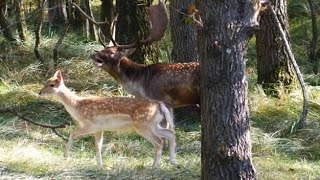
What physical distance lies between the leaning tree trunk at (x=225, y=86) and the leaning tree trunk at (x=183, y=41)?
408 cm

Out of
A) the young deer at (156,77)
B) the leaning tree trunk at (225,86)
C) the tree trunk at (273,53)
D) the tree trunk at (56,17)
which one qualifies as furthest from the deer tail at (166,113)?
the tree trunk at (56,17)

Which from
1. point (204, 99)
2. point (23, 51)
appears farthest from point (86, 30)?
point (204, 99)

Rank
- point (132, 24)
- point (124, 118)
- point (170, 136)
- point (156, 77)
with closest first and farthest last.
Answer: point (124, 118) → point (170, 136) → point (156, 77) → point (132, 24)

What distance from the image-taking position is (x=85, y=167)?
23.9ft

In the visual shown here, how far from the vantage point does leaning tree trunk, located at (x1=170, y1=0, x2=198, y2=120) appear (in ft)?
33.0

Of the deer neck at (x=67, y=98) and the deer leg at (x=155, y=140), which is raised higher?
the deer neck at (x=67, y=98)

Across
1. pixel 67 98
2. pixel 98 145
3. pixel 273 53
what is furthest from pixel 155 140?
pixel 273 53

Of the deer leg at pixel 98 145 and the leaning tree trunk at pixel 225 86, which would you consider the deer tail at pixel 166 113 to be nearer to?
the deer leg at pixel 98 145

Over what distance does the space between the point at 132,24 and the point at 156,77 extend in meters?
2.42

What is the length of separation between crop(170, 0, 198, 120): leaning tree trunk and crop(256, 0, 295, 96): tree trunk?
4.74 feet

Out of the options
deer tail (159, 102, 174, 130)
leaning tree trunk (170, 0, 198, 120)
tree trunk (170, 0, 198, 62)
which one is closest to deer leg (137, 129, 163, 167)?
deer tail (159, 102, 174, 130)

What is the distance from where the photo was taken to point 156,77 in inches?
354

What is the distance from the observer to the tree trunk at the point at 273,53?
1111cm

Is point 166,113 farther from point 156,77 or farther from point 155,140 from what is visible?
point 156,77
